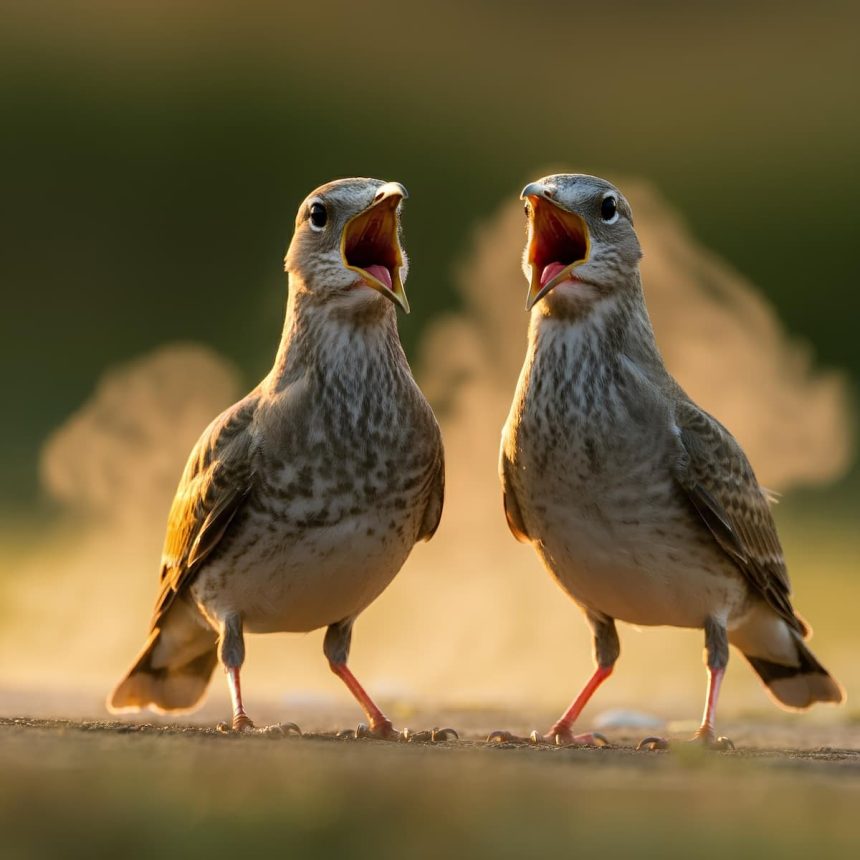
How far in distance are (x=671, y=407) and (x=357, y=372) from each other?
158 centimetres

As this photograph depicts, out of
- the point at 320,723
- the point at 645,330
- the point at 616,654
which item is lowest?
the point at 320,723

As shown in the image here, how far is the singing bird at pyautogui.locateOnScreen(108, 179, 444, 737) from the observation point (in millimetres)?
6910

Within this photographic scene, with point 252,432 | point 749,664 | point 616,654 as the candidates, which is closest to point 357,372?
point 252,432

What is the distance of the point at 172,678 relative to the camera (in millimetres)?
8133

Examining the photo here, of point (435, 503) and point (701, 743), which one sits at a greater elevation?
point (435, 503)

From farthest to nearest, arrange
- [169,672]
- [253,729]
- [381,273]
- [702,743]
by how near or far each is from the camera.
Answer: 1. [169,672]
2. [381,273]
3. [702,743]
4. [253,729]

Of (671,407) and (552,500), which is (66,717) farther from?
(671,407)

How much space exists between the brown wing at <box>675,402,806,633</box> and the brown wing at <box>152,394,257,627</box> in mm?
2140

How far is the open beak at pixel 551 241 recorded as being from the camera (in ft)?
23.9

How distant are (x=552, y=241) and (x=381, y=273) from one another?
95cm

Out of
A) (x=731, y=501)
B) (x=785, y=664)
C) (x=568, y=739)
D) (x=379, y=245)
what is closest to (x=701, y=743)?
(x=568, y=739)

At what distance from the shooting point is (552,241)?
7617mm

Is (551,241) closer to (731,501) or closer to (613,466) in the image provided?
(613,466)

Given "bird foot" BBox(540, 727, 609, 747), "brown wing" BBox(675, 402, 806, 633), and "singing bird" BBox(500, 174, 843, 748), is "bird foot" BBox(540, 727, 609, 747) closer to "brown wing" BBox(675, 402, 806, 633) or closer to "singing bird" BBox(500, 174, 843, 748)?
"singing bird" BBox(500, 174, 843, 748)
